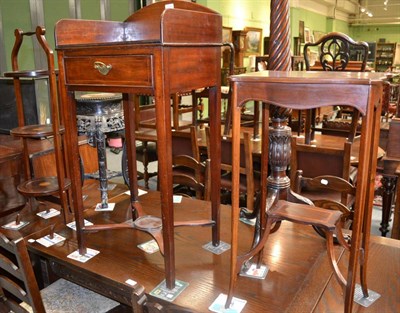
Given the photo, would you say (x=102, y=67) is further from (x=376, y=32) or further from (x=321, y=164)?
(x=376, y=32)

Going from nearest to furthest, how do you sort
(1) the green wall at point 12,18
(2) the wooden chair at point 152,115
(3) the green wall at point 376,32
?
(2) the wooden chair at point 152,115 < (1) the green wall at point 12,18 < (3) the green wall at point 376,32

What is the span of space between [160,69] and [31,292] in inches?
30.6

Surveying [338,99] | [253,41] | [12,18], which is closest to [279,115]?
[338,99]

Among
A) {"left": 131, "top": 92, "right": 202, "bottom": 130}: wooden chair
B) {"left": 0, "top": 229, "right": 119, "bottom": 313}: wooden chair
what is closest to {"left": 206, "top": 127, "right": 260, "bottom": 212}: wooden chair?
{"left": 131, "top": 92, "right": 202, "bottom": 130}: wooden chair

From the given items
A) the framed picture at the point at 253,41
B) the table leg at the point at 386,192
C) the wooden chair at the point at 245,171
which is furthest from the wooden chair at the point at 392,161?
the framed picture at the point at 253,41

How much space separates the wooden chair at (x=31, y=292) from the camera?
1126 millimetres

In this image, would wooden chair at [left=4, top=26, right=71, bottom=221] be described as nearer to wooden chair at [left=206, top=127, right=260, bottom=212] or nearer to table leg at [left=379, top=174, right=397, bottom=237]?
wooden chair at [left=206, top=127, right=260, bottom=212]

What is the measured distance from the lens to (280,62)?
54.9 inches

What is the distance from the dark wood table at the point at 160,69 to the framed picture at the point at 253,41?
826 centimetres

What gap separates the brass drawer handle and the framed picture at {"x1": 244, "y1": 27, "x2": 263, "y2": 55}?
854cm

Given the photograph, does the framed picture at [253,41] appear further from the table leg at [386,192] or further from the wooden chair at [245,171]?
the table leg at [386,192]

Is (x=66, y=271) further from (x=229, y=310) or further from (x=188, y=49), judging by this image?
(x=188, y=49)

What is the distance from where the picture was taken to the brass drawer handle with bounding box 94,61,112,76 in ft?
4.19

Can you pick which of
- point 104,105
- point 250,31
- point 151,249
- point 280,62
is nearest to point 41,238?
point 151,249
